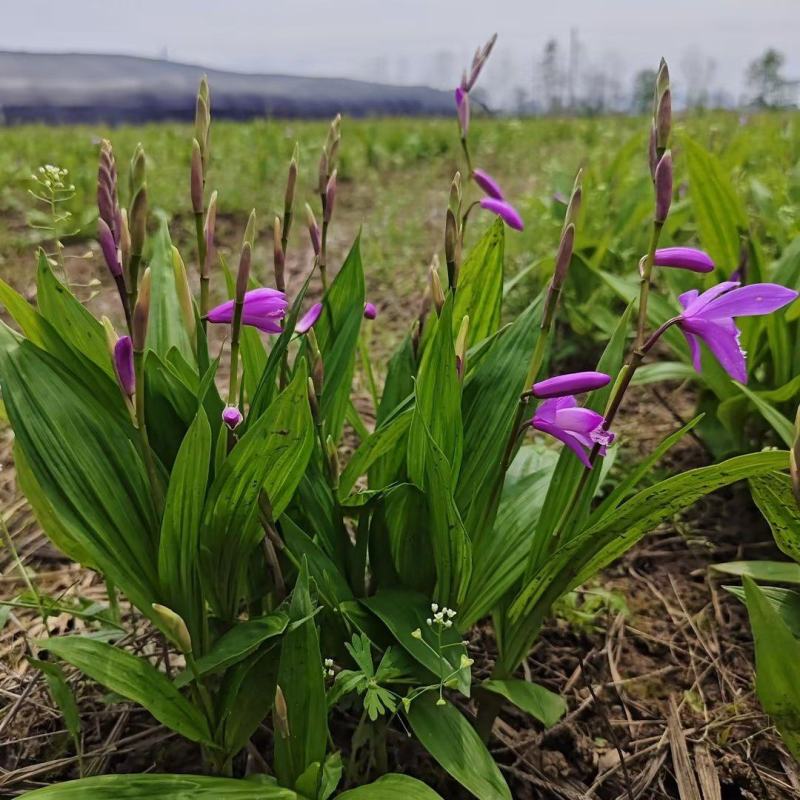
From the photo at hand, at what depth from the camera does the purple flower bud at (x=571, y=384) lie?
106 cm

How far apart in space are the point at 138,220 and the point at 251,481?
0.41 m

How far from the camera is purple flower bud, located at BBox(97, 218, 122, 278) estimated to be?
0.99m

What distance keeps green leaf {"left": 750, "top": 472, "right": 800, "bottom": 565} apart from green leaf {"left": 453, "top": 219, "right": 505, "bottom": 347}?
0.59m

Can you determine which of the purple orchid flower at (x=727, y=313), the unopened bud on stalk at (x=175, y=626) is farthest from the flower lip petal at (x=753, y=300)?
the unopened bud on stalk at (x=175, y=626)


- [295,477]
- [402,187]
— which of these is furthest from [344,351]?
[402,187]

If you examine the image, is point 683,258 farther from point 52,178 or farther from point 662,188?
point 52,178

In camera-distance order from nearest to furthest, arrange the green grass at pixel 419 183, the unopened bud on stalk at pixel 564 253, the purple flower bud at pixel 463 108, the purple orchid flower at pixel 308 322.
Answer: the unopened bud on stalk at pixel 564 253 → the purple orchid flower at pixel 308 322 → the purple flower bud at pixel 463 108 → the green grass at pixel 419 183

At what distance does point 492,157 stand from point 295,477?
779 cm

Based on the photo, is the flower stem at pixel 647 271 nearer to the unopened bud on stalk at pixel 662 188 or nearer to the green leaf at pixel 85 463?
the unopened bud on stalk at pixel 662 188

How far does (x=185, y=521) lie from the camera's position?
1.11 meters

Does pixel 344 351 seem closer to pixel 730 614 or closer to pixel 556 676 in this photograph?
pixel 556 676

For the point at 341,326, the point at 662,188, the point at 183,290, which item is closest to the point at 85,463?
the point at 183,290

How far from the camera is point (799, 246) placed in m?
2.10

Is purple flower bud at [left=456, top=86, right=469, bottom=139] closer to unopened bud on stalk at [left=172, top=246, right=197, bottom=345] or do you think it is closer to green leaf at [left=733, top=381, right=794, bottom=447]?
unopened bud on stalk at [left=172, top=246, right=197, bottom=345]
